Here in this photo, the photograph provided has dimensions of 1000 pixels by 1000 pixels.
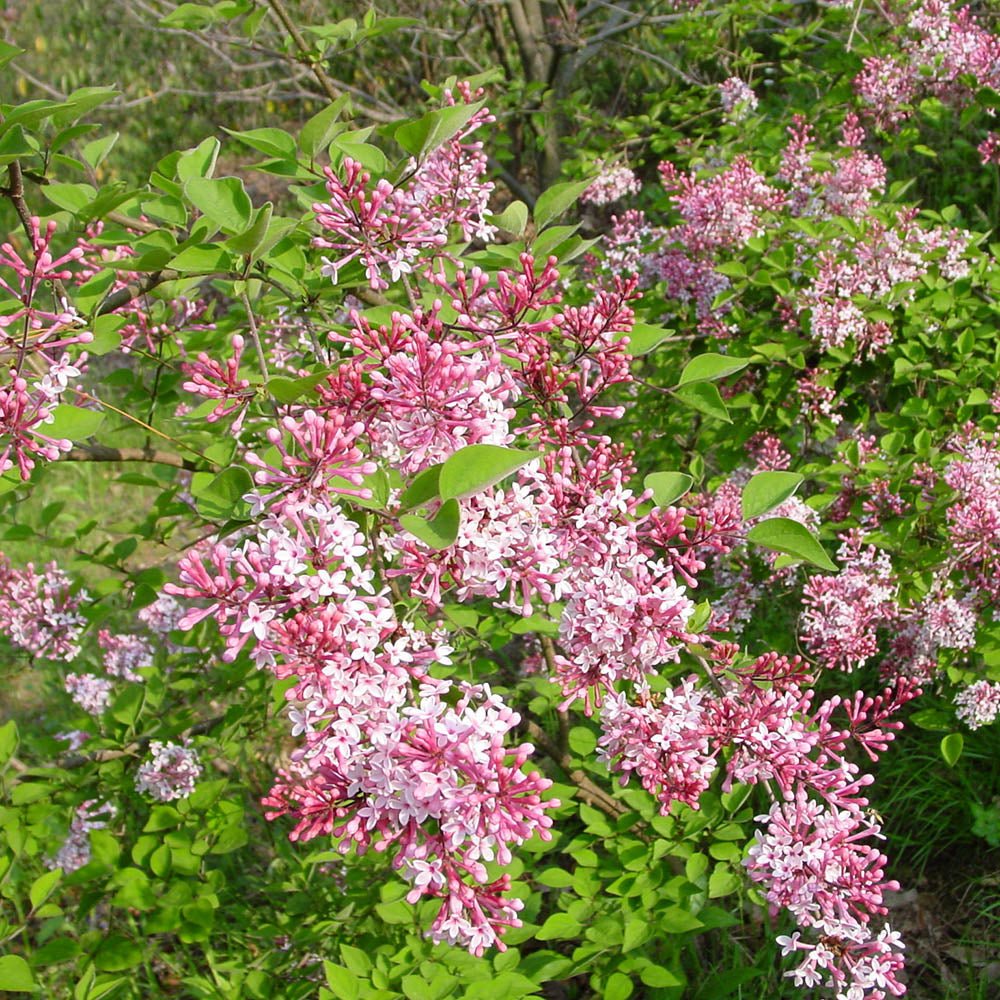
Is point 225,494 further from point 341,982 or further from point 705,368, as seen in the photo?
point 341,982

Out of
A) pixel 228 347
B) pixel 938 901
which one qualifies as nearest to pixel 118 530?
pixel 228 347

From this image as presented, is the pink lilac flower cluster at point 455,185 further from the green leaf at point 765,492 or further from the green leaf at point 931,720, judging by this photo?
the green leaf at point 931,720

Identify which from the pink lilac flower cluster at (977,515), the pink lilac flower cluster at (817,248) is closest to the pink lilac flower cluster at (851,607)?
the pink lilac flower cluster at (977,515)

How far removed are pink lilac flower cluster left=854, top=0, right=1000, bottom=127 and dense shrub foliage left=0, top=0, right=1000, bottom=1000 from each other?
0.06ft

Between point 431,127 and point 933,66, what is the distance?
3034mm

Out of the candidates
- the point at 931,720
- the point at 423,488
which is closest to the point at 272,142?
the point at 423,488

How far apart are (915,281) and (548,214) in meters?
→ 1.63

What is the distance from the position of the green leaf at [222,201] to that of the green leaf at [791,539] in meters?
0.87

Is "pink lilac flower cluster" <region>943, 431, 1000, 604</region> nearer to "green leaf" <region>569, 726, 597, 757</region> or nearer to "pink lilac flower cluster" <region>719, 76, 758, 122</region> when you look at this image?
"green leaf" <region>569, 726, 597, 757</region>

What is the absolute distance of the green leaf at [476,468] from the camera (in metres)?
1.12

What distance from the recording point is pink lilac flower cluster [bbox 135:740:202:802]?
2.51 metres

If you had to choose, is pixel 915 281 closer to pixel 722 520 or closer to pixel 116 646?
pixel 722 520

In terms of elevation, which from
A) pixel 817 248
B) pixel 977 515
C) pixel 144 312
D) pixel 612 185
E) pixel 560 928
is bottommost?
pixel 560 928

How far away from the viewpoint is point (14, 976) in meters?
1.77
